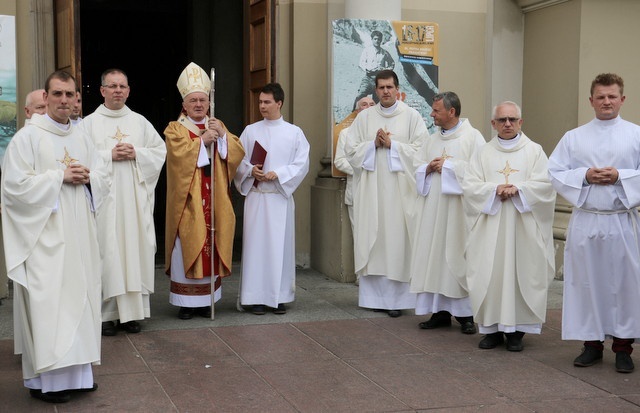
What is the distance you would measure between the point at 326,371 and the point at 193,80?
2.93 m

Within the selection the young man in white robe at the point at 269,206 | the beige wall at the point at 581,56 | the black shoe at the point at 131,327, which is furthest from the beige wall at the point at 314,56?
the black shoe at the point at 131,327

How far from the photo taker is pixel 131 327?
7.45m

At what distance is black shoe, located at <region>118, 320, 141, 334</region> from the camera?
24.3ft

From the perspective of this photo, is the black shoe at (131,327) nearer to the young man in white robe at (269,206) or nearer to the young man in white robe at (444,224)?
the young man in white robe at (269,206)

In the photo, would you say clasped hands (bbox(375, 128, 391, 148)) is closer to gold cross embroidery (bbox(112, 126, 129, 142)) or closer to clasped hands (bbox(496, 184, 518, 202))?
clasped hands (bbox(496, 184, 518, 202))

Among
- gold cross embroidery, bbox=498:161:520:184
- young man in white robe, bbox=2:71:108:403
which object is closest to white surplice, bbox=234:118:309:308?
gold cross embroidery, bbox=498:161:520:184

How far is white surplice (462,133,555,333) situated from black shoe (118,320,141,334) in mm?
2631

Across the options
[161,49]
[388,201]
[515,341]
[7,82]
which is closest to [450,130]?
[388,201]

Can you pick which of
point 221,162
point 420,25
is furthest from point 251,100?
point 221,162

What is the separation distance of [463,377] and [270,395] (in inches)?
51.6

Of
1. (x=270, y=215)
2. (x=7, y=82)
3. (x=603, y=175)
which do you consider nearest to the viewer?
(x=603, y=175)

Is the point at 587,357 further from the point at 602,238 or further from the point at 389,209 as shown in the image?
the point at 389,209

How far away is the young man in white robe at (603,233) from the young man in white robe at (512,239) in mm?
386

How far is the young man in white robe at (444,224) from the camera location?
747cm
